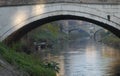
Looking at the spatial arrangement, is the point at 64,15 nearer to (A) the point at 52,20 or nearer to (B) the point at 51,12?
(B) the point at 51,12

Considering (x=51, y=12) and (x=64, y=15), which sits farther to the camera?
(x=64, y=15)

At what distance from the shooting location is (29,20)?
2547 centimetres

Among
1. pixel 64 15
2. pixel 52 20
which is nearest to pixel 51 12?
pixel 64 15

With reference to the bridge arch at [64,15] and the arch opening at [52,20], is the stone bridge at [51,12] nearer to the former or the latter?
the bridge arch at [64,15]

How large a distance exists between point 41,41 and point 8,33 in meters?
19.1

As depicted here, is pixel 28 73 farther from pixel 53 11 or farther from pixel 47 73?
pixel 53 11

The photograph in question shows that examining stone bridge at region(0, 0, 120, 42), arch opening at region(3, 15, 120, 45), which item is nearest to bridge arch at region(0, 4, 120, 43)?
stone bridge at region(0, 0, 120, 42)

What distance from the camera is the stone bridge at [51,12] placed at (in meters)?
24.7

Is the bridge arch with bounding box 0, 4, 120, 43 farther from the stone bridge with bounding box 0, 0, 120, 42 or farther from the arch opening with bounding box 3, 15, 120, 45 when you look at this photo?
the arch opening with bounding box 3, 15, 120, 45

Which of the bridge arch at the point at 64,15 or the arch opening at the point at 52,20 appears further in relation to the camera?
the arch opening at the point at 52,20

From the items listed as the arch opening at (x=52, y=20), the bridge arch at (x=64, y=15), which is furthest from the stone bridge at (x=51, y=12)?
the arch opening at (x=52, y=20)

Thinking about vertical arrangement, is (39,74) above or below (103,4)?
below

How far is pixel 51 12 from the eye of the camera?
82.6 feet

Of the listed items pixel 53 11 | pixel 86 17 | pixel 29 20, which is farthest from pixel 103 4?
pixel 29 20
